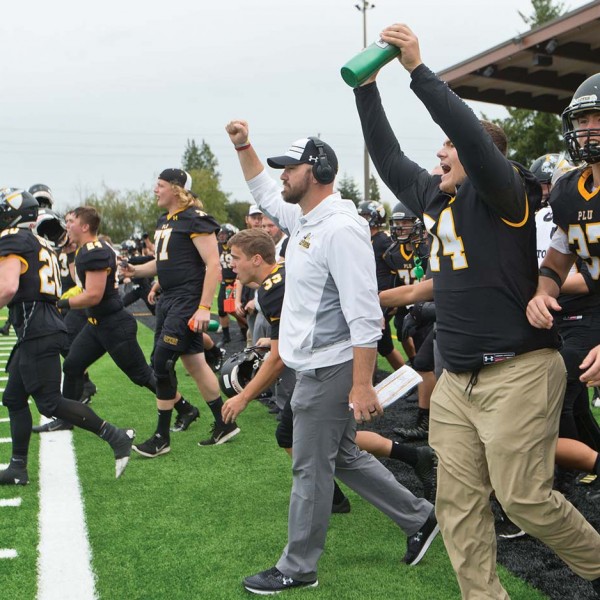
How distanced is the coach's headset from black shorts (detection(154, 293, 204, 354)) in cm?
290

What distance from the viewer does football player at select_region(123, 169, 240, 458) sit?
243 inches

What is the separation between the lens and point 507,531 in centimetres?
415

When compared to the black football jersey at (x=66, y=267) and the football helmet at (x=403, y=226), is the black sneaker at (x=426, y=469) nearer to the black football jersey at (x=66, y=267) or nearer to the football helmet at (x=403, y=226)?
the football helmet at (x=403, y=226)

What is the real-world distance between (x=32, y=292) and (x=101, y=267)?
3.52 ft

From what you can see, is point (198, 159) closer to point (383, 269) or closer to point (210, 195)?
point (210, 195)

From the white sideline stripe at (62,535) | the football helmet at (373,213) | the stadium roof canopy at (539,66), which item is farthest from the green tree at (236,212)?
the white sideline stripe at (62,535)

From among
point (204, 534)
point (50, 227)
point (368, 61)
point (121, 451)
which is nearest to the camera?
point (368, 61)

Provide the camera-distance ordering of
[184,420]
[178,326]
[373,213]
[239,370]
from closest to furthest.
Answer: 1. [239,370]
2. [178,326]
3. [184,420]
4. [373,213]

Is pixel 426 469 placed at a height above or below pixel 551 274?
below

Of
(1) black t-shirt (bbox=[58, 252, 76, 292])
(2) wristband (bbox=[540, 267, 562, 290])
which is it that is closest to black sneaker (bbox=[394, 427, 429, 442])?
(2) wristband (bbox=[540, 267, 562, 290])

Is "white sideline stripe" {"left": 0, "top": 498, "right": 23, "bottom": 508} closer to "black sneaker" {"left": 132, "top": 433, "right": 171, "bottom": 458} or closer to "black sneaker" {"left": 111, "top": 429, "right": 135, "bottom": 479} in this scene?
"black sneaker" {"left": 111, "top": 429, "right": 135, "bottom": 479}

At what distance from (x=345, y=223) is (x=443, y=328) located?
718 millimetres

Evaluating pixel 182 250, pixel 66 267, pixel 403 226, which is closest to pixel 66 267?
pixel 66 267

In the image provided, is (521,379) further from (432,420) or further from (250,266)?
(250,266)
